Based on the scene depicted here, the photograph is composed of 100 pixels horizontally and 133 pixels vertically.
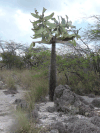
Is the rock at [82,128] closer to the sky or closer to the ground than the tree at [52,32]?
closer to the ground

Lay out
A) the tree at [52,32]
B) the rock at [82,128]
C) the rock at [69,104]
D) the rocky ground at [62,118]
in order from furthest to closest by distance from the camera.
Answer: the tree at [52,32] < the rock at [69,104] < the rocky ground at [62,118] < the rock at [82,128]

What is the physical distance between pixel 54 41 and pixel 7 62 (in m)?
12.8

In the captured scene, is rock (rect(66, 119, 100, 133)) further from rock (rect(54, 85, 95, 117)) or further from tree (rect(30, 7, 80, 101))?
tree (rect(30, 7, 80, 101))

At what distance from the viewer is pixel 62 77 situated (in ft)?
26.5

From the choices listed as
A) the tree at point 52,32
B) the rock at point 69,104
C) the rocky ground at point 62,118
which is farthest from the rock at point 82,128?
the tree at point 52,32

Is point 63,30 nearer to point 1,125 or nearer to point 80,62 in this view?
point 80,62

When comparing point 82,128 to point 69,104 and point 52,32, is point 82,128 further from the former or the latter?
point 52,32

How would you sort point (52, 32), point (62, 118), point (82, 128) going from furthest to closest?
point (52, 32) < point (62, 118) < point (82, 128)

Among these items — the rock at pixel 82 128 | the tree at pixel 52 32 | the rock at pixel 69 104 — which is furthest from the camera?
the tree at pixel 52 32

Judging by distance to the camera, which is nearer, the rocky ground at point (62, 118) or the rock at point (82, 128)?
the rock at point (82, 128)

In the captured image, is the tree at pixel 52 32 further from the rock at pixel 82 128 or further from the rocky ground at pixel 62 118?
the rock at pixel 82 128

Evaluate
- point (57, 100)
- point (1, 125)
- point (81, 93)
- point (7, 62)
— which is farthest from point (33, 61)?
point (1, 125)

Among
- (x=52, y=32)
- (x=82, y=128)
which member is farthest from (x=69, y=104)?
(x=52, y=32)

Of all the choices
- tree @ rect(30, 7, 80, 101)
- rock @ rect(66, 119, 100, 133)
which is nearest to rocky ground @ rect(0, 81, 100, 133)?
rock @ rect(66, 119, 100, 133)
